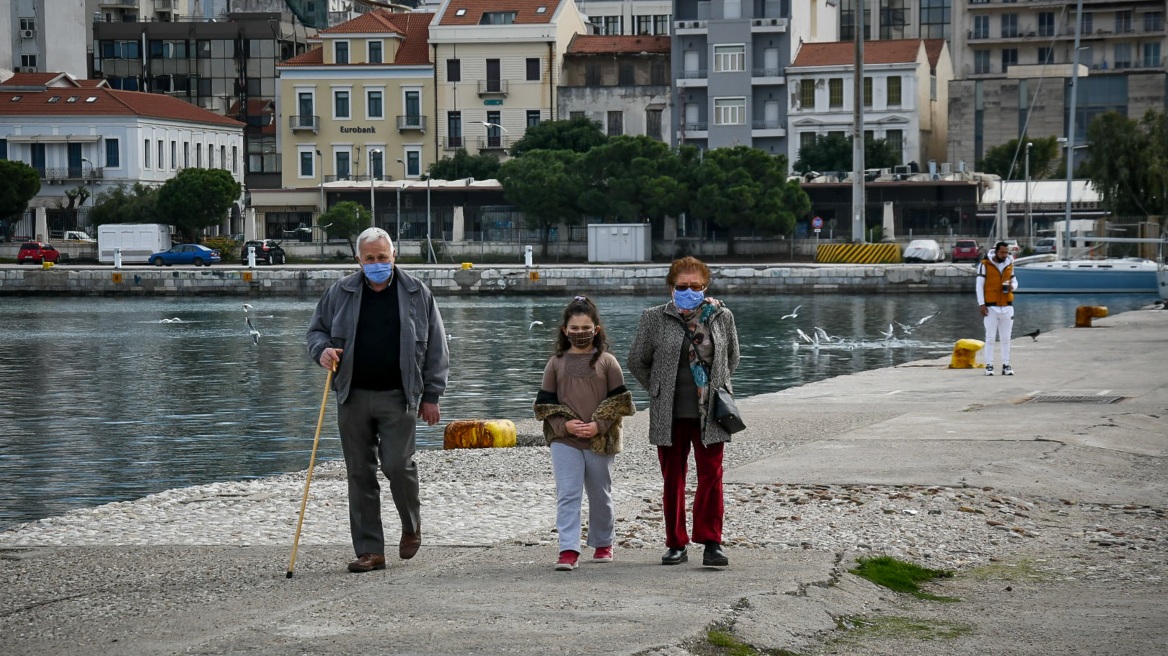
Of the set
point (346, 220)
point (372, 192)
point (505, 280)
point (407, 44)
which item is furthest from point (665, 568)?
point (407, 44)

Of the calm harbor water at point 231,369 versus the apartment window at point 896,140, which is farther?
the apartment window at point 896,140

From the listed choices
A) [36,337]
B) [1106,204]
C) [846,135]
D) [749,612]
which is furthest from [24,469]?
[846,135]

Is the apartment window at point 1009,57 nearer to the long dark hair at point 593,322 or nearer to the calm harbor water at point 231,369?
the calm harbor water at point 231,369

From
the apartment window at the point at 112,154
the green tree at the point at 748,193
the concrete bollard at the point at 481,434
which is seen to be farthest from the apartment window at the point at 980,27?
the concrete bollard at the point at 481,434

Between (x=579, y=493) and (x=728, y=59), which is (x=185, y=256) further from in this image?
(x=579, y=493)

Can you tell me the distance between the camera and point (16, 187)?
3307 inches

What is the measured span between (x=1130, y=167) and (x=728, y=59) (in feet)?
97.1

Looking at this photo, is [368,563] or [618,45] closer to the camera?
[368,563]

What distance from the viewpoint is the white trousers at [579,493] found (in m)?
8.91

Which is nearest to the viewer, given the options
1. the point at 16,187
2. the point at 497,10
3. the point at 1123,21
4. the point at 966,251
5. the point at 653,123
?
the point at 966,251

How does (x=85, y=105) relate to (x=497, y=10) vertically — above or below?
below

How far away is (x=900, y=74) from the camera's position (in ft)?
298

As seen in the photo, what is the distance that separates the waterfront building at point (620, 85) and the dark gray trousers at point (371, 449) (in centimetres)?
8663

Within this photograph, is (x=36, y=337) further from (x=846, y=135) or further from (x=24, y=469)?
(x=846, y=135)
